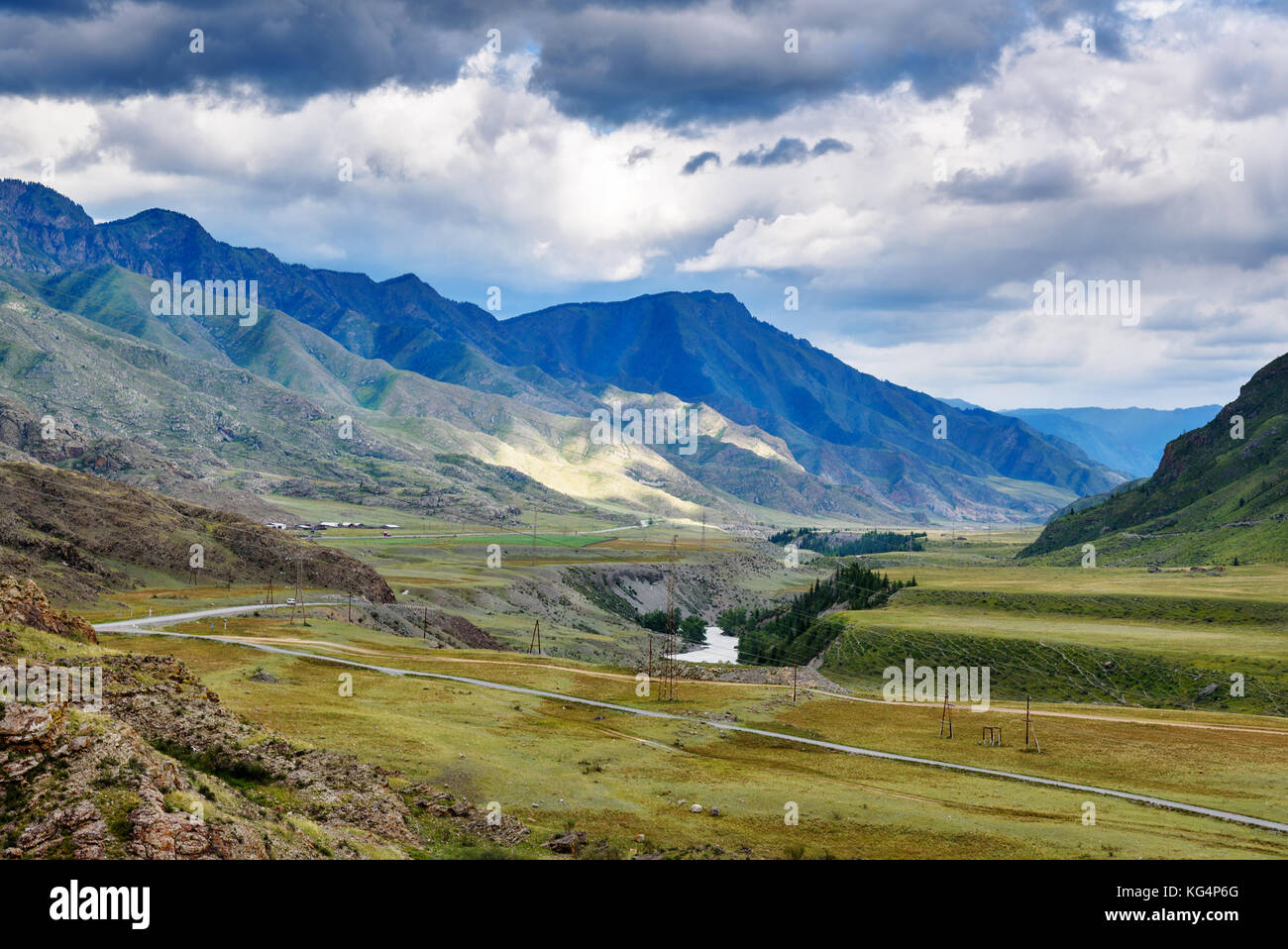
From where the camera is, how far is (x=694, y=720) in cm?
8319

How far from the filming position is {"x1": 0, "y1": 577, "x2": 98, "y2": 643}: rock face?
44.9 meters

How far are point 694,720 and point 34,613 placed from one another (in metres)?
54.3

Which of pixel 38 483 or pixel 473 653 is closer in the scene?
pixel 473 653

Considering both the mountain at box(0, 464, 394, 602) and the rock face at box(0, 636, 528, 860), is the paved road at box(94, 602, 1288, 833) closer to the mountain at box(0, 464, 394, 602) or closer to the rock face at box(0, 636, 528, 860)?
the rock face at box(0, 636, 528, 860)

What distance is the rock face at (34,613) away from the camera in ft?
147

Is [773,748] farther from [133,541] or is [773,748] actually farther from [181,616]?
[133,541]

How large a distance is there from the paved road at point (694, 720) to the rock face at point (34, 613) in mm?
40037

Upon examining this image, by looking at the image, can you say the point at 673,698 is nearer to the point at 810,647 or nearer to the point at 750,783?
the point at 750,783

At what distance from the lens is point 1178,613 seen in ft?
579

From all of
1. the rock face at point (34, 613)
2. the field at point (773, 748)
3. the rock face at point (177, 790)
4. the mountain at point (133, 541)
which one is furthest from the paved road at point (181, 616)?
the rock face at point (177, 790)

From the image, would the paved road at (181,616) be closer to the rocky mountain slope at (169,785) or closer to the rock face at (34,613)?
the rock face at (34,613)
